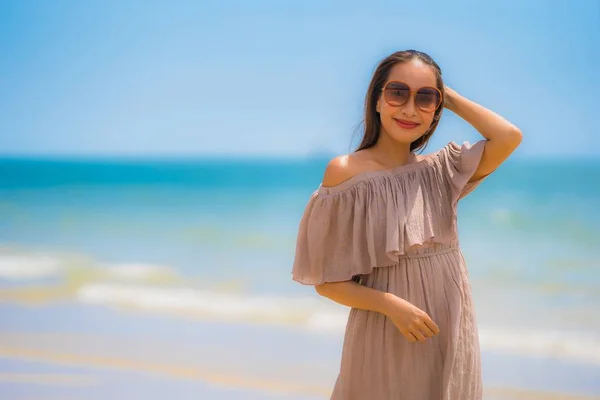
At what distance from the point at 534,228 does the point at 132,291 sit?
6.46m

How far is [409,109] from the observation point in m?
2.41

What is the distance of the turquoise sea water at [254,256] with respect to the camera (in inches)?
274

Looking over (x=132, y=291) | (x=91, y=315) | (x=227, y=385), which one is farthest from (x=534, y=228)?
(x=227, y=385)

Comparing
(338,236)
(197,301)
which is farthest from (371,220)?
(197,301)

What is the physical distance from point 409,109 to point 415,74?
10 centimetres

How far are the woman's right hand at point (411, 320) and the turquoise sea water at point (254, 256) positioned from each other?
3697 mm

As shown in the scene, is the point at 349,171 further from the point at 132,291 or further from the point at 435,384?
the point at 132,291

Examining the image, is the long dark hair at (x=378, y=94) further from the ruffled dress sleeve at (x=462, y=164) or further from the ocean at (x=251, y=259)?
the ocean at (x=251, y=259)

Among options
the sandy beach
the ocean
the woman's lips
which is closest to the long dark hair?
the woman's lips

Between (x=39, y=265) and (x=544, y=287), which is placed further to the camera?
(x=39, y=265)

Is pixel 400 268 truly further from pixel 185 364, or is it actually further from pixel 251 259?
pixel 251 259

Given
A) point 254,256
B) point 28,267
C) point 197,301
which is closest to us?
point 197,301

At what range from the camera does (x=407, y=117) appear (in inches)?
95.5

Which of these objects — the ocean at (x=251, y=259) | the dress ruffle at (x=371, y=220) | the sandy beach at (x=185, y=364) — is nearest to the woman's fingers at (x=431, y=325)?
the dress ruffle at (x=371, y=220)
